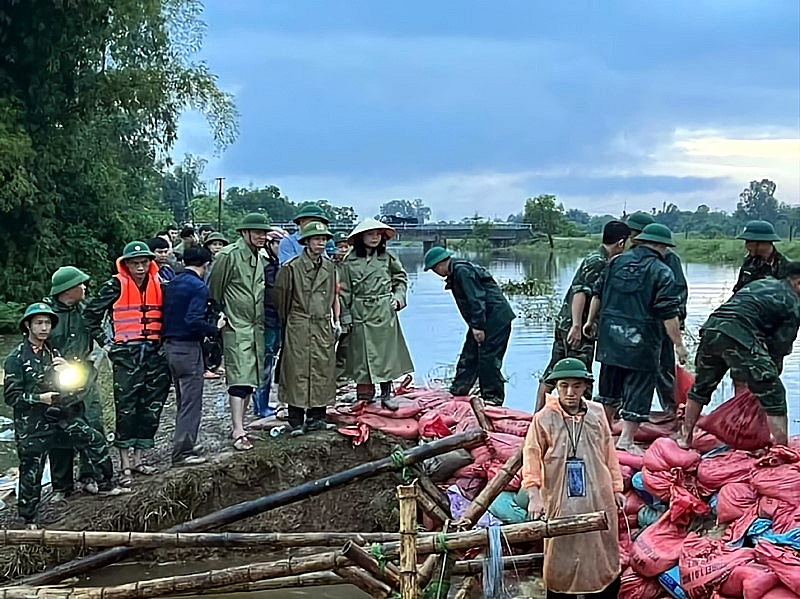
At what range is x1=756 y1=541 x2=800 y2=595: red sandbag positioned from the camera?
4230mm

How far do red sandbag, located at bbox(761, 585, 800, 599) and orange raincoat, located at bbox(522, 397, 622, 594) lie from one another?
702mm

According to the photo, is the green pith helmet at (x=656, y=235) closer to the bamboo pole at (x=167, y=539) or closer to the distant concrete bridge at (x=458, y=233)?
the bamboo pole at (x=167, y=539)

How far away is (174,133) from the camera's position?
21000 millimetres

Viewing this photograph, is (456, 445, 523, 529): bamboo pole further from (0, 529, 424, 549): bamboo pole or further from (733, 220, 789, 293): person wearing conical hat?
(733, 220, 789, 293): person wearing conical hat

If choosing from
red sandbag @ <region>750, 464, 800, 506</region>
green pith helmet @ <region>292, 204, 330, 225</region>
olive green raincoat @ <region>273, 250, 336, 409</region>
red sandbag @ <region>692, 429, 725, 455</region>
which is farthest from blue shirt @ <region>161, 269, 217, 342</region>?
red sandbag @ <region>750, 464, 800, 506</region>

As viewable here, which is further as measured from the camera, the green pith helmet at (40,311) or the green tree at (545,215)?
the green tree at (545,215)

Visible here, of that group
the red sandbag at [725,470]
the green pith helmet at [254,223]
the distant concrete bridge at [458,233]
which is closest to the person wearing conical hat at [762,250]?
the red sandbag at [725,470]

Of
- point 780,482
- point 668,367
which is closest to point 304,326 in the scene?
point 668,367

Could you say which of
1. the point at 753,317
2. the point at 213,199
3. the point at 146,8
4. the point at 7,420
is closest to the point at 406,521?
the point at 753,317

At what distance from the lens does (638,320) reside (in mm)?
5941

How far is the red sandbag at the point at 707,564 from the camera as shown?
14.9 feet

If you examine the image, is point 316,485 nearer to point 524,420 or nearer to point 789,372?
point 524,420

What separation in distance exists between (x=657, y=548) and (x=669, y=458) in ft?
2.16

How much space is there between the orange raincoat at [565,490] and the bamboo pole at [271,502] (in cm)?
159
